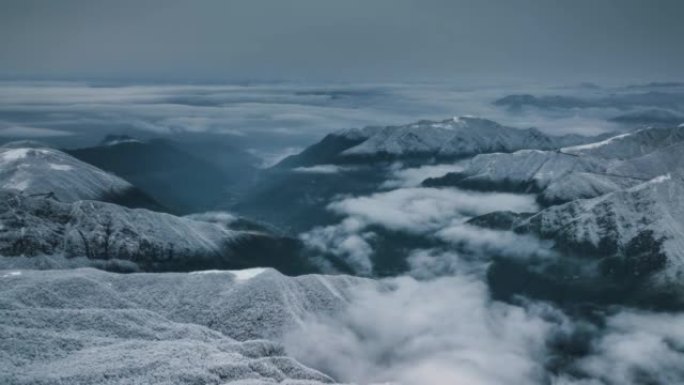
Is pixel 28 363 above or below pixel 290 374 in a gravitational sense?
above

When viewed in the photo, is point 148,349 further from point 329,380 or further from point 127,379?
point 329,380

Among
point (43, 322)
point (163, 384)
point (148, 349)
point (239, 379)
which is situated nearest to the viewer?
point (163, 384)

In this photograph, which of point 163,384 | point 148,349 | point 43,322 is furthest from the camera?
point 43,322

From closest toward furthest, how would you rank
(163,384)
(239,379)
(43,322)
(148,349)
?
(163,384), (239,379), (148,349), (43,322)

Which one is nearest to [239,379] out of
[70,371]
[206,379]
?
[206,379]

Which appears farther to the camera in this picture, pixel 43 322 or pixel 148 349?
pixel 43 322

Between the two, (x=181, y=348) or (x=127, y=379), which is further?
(x=181, y=348)

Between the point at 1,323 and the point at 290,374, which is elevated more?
the point at 1,323

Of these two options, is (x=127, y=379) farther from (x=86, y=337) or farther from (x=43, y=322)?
(x=43, y=322)

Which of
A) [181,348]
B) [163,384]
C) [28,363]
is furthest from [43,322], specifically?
[163,384]
